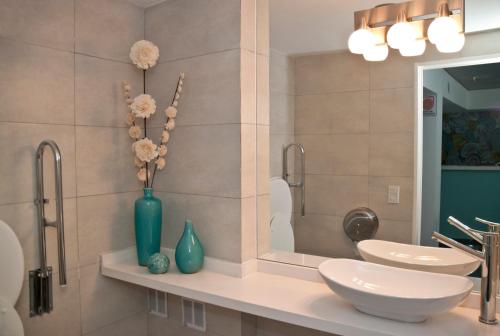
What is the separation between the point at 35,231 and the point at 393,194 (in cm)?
147

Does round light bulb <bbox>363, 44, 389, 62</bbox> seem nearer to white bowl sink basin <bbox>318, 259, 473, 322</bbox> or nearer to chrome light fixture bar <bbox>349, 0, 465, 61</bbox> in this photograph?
chrome light fixture bar <bbox>349, 0, 465, 61</bbox>

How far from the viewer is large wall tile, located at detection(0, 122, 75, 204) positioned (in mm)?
1600

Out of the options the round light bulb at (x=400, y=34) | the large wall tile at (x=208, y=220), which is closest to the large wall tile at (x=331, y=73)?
the round light bulb at (x=400, y=34)

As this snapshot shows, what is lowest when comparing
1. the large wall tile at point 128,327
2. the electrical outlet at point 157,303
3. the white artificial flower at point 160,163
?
the large wall tile at point 128,327

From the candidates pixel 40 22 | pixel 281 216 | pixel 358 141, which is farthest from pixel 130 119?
pixel 358 141

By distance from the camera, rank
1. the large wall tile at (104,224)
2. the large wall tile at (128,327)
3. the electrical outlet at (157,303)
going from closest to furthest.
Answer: the large wall tile at (104,224), the large wall tile at (128,327), the electrical outlet at (157,303)

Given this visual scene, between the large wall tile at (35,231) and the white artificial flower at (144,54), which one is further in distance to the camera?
the white artificial flower at (144,54)

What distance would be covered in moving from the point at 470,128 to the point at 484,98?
11 cm

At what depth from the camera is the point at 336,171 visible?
1.73 metres

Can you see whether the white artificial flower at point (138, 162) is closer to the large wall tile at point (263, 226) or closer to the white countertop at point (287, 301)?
the white countertop at point (287, 301)

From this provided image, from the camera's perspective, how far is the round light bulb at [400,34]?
1.54 metres

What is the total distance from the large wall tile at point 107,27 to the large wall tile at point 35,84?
0.13 m

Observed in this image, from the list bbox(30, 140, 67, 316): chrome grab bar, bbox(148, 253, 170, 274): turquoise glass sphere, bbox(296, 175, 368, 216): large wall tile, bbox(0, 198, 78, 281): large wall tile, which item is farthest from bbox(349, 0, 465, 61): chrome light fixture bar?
bbox(0, 198, 78, 281): large wall tile

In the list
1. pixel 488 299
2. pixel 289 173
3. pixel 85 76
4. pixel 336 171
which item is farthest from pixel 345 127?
pixel 85 76
